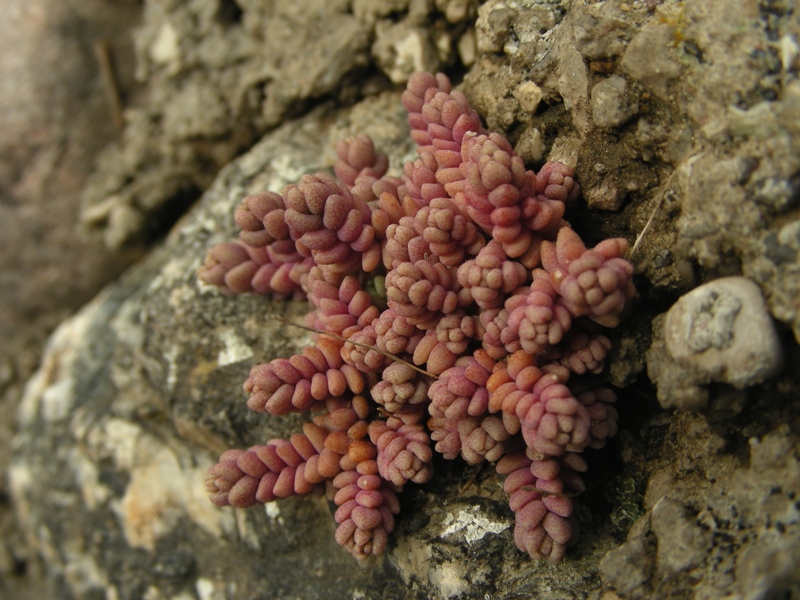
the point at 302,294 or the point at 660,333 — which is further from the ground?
the point at 660,333

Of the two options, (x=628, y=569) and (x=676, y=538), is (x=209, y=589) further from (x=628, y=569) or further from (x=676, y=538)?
(x=676, y=538)

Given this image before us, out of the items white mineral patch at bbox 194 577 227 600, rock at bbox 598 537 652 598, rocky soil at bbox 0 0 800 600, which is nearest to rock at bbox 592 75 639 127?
rocky soil at bbox 0 0 800 600

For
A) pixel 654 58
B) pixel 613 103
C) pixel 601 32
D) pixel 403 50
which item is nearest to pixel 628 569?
pixel 613 103

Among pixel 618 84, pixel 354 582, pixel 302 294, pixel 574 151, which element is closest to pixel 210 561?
pixel 354 582

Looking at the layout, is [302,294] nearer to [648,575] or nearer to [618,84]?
[618,84]

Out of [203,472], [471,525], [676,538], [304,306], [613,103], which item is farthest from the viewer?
[203,472]

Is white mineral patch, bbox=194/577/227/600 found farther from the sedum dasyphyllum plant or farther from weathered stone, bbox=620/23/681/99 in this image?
weathered stone, bbox=620/23/681/99
